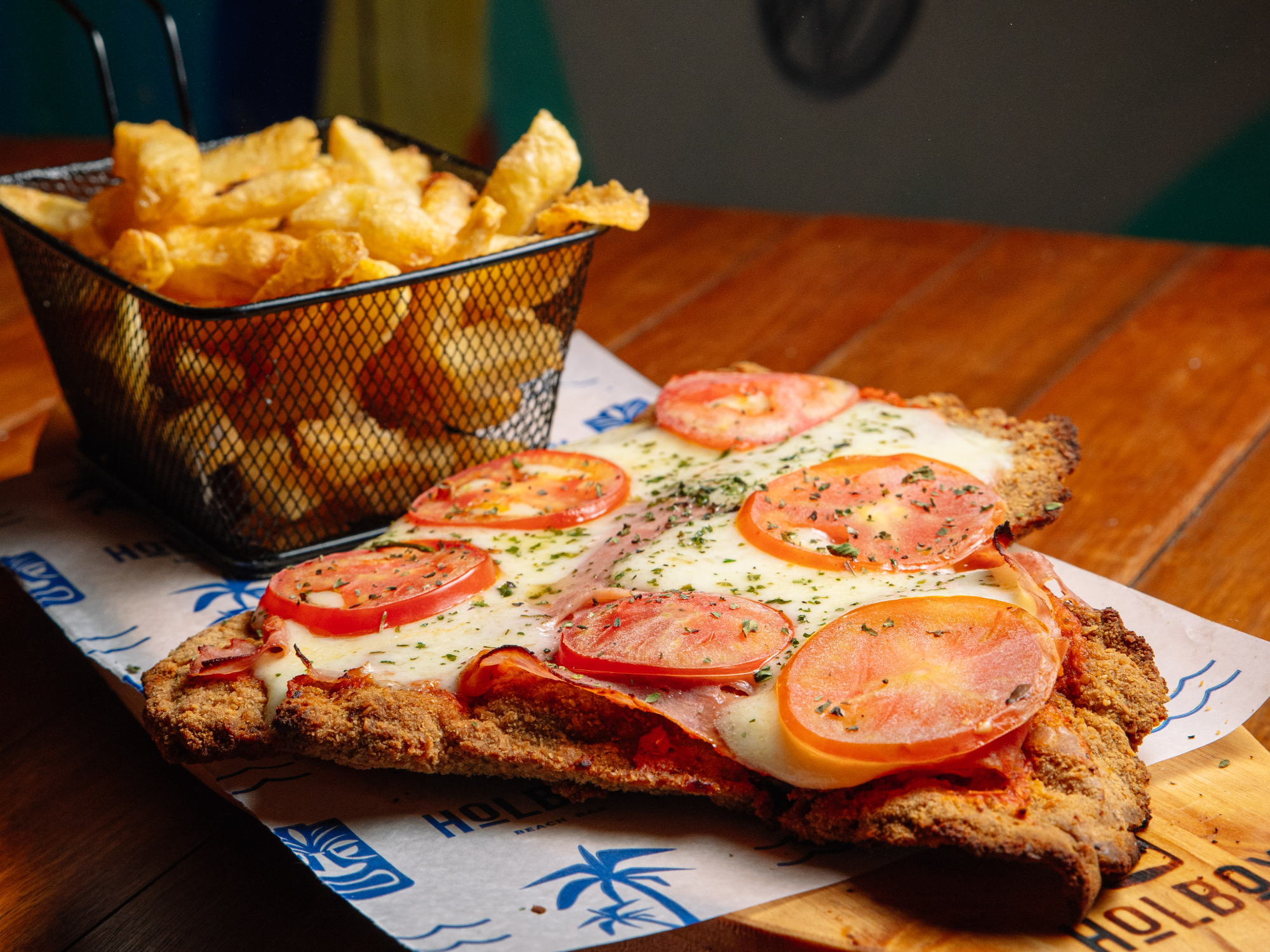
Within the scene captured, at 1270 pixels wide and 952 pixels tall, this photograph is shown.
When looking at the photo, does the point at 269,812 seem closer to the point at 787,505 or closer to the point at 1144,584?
the point at 787,505

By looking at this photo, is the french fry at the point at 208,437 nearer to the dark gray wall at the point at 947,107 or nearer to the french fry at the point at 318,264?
the french fry at the point at 318,264

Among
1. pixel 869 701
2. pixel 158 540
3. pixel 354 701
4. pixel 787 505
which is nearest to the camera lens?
pixel 869 701

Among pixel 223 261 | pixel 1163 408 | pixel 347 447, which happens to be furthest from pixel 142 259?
pixel 1163 408

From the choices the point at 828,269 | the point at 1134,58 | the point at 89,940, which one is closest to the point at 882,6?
the point at 1134,58

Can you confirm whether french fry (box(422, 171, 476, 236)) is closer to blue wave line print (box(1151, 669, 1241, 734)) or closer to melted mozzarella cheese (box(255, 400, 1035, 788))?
melted mozzarella cheese (box(255, 400, 1035, 788))

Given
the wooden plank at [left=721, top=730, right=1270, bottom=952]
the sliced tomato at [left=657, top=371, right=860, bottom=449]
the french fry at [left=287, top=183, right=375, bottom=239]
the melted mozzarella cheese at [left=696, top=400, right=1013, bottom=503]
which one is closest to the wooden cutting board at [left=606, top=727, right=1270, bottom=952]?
the wooden plank at [left=721, top=730, right=1270, bottom=952]

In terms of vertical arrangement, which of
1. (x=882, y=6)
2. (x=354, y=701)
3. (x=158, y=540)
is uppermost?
(x=882, y=6)
